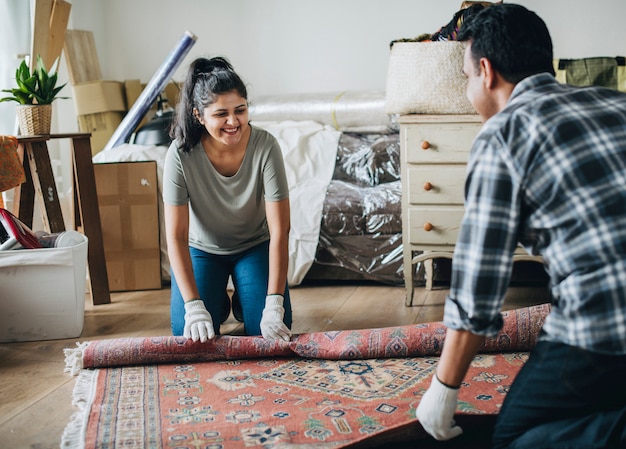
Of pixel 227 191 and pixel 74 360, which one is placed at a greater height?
pixel 227 191

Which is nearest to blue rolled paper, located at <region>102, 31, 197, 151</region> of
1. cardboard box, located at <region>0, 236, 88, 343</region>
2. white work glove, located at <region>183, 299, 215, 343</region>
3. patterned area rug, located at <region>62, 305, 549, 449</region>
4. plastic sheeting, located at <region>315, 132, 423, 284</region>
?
plastic sheeting, located at <region>315, 132, 423, 284</region>

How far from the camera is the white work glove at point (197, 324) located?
1.95 metres

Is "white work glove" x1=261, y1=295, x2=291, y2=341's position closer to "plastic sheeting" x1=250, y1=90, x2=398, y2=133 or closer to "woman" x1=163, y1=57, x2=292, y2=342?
"woman" x1=163, y1=57, x2=292, y2=342

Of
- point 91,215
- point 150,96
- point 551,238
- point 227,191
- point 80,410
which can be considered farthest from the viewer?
point 150,96

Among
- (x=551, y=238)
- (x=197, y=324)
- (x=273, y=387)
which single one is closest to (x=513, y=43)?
(x=551, y=238)

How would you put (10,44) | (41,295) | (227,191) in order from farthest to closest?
(10,44), (41,295), (227,191)

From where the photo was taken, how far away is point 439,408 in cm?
120

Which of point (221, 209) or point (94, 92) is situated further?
point (94, 92)

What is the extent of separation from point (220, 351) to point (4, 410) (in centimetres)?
56

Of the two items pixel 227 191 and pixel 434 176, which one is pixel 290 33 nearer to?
pixel 434 176

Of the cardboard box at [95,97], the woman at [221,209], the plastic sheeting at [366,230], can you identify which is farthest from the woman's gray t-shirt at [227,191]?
the cardboard box at [95,97]

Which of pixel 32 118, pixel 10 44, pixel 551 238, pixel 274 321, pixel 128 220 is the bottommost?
pixel 274 321

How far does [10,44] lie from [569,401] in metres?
2.92

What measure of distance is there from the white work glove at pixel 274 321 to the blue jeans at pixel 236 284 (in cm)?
14
